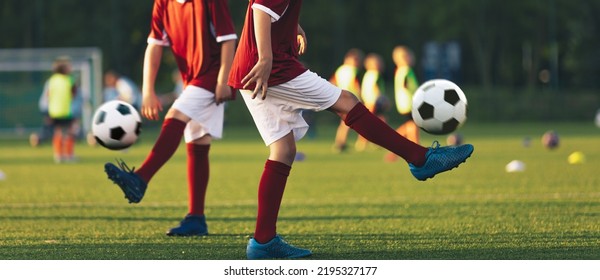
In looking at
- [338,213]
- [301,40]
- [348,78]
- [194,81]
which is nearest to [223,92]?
[194,81]

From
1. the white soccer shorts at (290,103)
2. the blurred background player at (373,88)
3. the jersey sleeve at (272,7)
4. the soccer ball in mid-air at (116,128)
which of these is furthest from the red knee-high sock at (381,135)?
the blurred background player at (373,88)

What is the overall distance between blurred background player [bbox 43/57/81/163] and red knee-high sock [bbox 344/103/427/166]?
1342cm

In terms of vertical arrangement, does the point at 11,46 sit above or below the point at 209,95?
above

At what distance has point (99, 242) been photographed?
7148 millimetres

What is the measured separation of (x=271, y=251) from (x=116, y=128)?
1.88 m

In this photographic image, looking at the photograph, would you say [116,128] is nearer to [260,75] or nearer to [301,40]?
[301,40]

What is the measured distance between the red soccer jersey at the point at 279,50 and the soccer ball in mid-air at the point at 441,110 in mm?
1103

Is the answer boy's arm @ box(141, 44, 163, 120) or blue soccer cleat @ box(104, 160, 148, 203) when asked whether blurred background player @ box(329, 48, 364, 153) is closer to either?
boy's arm @ box(141, 44, 163, 120)

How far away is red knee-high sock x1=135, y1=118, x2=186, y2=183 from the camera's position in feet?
23.6

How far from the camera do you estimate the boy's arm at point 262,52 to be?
19.2 feet
